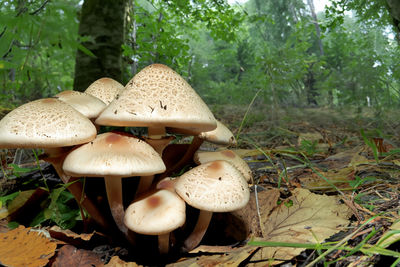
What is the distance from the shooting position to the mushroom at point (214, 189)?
1312mm

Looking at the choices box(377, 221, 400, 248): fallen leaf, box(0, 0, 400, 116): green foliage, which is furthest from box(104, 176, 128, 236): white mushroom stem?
box(0, 0, 400, 116): green foliage

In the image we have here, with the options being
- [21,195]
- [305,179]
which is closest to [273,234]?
[305,179]

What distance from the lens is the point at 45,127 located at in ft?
4.28

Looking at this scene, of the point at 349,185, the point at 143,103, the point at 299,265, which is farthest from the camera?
the point at 349,185

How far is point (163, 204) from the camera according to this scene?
4.50 feet

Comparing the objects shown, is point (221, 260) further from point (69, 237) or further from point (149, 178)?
point (69, 237)

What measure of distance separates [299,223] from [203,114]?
2.69ft

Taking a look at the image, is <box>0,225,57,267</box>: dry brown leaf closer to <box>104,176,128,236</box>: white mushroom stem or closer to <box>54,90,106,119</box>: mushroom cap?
<box>104,176,128,236</box>: white mushroom stem

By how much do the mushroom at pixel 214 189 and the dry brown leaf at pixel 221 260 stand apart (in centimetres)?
21

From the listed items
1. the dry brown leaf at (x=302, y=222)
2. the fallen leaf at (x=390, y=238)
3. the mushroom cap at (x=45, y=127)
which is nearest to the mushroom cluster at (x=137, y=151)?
the mushroom cap at (x=45, y=127)

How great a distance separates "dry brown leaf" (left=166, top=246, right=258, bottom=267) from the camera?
3.81ft

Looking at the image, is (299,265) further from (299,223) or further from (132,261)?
(132,261)

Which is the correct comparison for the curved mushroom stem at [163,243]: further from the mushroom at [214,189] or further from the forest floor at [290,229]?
the mushroom at [214,189]

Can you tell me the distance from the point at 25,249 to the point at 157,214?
0.64 metres
